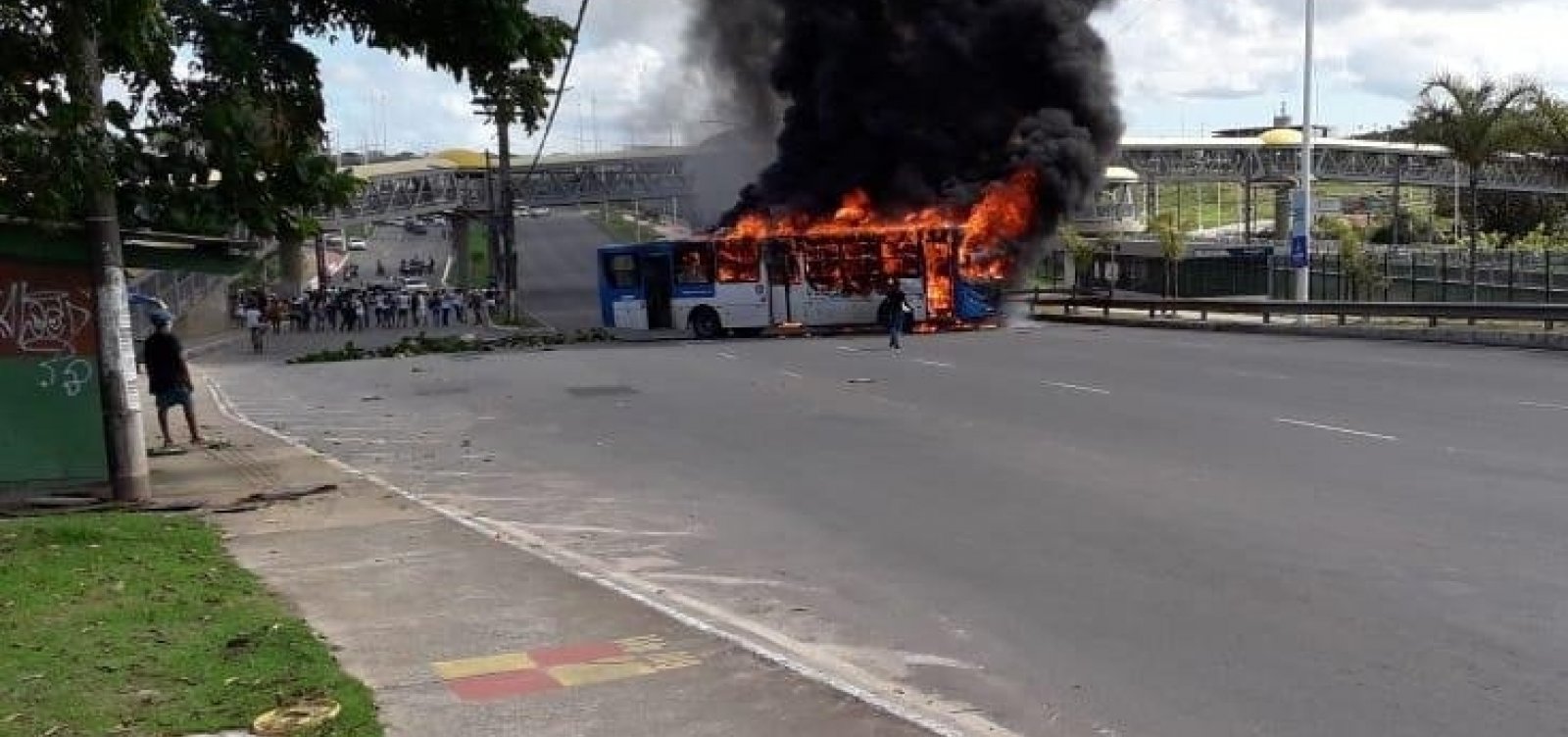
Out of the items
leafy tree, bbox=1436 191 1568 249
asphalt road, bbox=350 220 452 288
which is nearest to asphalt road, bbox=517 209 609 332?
asphalt road, bbox=350 220 452 288

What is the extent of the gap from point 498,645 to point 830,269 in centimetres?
2747

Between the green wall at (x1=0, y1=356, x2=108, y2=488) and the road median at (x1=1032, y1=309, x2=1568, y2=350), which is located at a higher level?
the green wall at (x1=0, y1=356, x2=108, y2=488)

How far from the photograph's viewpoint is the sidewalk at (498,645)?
5.34 m

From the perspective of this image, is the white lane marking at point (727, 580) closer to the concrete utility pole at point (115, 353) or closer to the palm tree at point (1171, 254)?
the concrete utility pole at point (115, 353)

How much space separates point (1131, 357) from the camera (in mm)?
22797

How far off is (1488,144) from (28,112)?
34.9m

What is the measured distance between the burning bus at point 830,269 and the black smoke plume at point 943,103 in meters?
0.93

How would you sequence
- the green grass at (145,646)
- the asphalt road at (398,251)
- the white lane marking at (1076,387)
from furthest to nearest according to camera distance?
the asphalt road at (398,251), the white lane marking at (1076,387), the green grass at (145,646)

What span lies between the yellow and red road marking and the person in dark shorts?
412 inches

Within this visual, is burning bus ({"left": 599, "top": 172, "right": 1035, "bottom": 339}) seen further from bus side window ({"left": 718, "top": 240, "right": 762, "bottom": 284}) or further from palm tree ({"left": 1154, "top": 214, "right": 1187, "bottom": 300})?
palm tree ({"left": 1154, "top": 214, "right": 1187, "bottom": 300})

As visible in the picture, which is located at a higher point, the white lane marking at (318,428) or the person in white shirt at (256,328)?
the person in white shirt at (256,328)

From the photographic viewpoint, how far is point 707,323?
35219mm

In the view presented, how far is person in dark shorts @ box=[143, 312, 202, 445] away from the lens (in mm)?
15297

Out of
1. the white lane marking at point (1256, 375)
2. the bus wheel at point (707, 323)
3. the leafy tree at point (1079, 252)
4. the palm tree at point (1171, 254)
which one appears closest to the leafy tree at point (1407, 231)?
the leafy tree at point (1079, 252)
